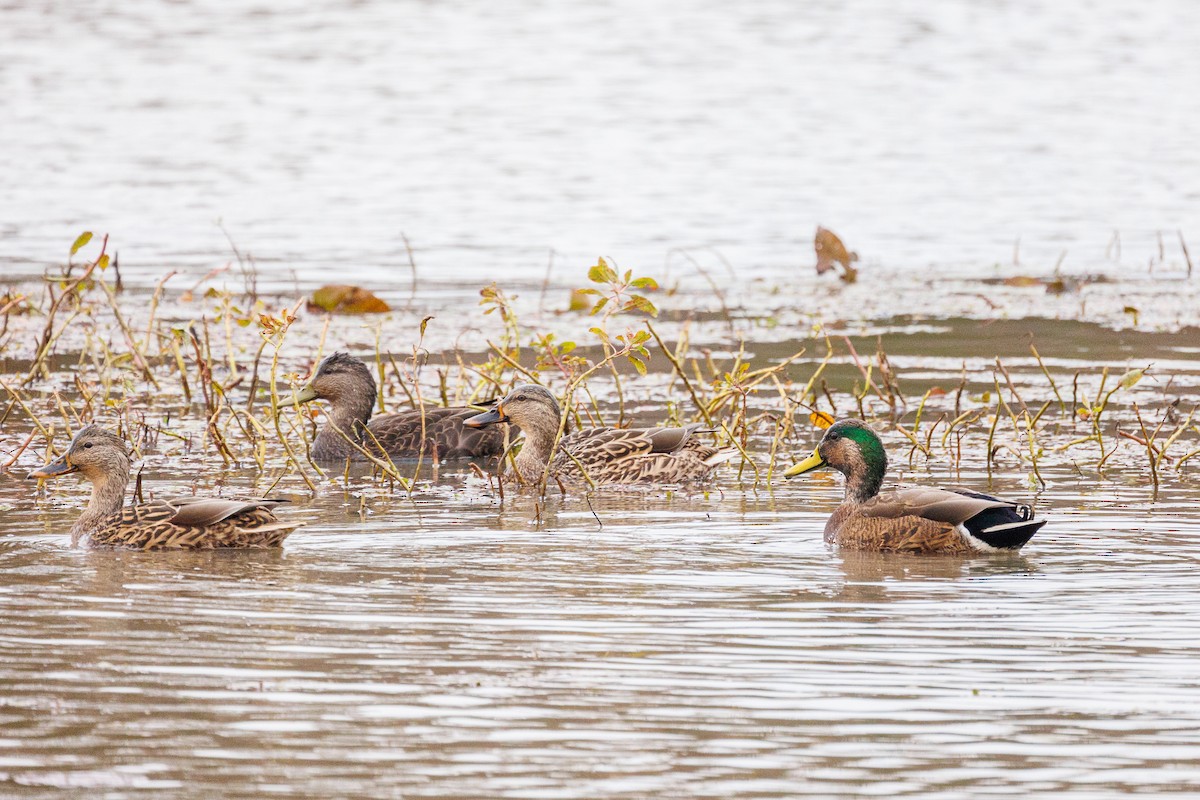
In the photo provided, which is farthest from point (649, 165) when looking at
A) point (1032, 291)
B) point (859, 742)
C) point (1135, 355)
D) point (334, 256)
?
point (859, 742)

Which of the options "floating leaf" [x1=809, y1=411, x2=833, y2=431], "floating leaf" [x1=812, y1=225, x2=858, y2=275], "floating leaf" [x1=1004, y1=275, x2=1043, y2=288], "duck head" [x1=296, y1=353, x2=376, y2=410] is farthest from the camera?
"floating leaf" [x1=812, y1=225, x2=858, y2=275]

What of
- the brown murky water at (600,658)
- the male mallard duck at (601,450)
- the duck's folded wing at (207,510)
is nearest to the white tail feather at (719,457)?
the male mallard duck at (601,450)

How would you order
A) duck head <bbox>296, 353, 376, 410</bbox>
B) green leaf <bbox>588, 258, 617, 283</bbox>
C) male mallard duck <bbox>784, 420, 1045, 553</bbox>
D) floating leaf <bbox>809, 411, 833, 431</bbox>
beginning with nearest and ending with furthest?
male mallard duck <bbox>784, 420, 1045, 553</bbox>
green leaf <bbox>588, 258, 617, 283</bbox>
floating leaf <bbox>809, 411, 833, 431</bbox>
duck head <bbox>296, 353, 376, 410</bbox>

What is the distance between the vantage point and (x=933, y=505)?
8812mm

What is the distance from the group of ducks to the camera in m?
8.69

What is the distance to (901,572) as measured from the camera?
8.41 meters

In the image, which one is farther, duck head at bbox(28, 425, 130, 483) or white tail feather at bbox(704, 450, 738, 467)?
white tail feather at bbox(704, 450, 738, 467)

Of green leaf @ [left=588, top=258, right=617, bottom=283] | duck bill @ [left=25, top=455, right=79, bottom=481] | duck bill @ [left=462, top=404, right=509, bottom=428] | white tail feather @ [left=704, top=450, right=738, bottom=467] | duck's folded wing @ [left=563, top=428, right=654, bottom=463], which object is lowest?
white tail feather @ [left=704, top=450, right=738, bottom=467]

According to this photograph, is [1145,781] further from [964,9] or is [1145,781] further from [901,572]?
[964,9]

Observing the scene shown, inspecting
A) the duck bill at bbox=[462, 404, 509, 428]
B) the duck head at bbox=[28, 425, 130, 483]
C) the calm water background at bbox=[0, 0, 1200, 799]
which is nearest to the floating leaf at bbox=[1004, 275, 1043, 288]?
the calm water background at bbox=[0, 0, 1200, 799]

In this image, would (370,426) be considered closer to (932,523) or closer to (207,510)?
(207,510)

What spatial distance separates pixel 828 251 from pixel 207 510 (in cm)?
1075

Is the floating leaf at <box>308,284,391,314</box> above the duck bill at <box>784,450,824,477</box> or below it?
above

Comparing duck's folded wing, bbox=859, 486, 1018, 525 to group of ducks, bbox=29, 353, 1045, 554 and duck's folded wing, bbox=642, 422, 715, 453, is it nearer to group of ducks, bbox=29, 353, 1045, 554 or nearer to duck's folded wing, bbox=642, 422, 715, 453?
group of ducks, bbox=29, 353, 1045, 554
